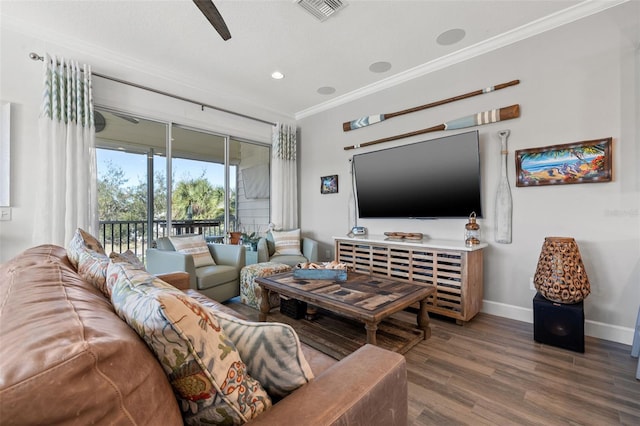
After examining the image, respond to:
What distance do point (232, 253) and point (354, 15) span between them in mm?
2784

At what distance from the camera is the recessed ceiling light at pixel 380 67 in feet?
10.9

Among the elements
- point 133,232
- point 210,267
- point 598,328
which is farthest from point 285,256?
point 598,328

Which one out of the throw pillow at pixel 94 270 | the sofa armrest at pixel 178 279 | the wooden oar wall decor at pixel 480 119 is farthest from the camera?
the wooden oar wall decor at pixel 480 119

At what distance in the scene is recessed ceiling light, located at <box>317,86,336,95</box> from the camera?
396cm

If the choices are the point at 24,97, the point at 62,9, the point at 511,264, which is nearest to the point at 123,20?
the point at 62,9

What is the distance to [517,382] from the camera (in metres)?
1.80

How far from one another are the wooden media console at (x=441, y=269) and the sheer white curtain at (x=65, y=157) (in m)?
3.07

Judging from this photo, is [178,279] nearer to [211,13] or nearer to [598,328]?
[211,13]

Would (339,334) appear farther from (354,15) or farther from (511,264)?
(354,15)

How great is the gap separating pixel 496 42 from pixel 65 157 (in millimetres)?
4424

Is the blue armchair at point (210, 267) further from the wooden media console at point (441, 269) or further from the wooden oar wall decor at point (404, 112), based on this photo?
the wooden oar wall decor at point (404, 112)

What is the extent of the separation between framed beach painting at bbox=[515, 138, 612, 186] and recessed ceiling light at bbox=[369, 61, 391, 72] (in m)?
1.71

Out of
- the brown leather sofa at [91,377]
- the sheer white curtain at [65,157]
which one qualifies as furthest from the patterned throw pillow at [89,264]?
the sheer white curtain at [65,157]

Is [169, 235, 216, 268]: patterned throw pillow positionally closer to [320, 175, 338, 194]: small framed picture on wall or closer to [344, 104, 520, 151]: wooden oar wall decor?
[320, 175, 338, 194]: small framed picture on wall
